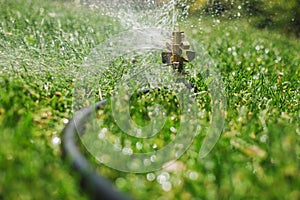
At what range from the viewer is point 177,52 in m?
3.12

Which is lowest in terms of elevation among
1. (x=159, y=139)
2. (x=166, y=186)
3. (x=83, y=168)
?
(x=159, y=139)

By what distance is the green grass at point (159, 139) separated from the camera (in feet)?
5.87

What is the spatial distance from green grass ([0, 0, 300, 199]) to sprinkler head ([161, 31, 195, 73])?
0.30 m

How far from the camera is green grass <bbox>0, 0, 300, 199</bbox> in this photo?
70.4 inches

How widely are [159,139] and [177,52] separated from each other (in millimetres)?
912

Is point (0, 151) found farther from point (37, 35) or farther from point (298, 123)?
point (37, 35)

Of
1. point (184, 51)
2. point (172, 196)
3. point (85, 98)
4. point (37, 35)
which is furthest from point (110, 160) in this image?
point (37, 35)

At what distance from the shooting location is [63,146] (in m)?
2.03

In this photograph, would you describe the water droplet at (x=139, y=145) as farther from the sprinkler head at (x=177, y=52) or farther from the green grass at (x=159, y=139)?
the sprinkler head at (x=177, y=52)

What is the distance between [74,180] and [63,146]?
266 millimetres

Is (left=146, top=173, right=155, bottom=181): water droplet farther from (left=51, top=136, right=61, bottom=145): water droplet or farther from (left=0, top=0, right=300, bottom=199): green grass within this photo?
(left=51, top=136, right=61, bottom=145): water droplet

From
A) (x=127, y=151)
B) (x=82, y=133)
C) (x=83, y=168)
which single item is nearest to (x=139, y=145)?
(x=127, y=151)

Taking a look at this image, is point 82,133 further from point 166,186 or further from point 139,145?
point 166,186

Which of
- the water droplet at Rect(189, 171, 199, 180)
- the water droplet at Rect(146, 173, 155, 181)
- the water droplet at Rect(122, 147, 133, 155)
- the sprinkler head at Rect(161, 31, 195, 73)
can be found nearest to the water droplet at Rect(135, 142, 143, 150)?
the water droplet at Rect(122, 147, 133, 155)
